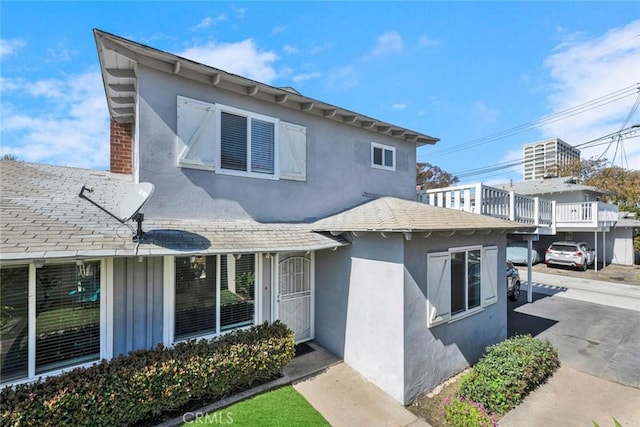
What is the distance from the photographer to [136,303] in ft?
17.6

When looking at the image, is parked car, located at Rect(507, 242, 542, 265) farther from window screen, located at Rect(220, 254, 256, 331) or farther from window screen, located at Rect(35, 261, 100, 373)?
window screen, located at Rect(35, 261, 100, 373)

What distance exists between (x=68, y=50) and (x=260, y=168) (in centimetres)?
574

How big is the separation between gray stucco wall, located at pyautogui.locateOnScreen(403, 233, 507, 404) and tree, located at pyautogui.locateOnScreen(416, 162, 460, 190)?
90.3ft

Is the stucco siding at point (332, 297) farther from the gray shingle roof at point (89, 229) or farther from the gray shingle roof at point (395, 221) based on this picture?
the gray shingle roof at point (395, 221)

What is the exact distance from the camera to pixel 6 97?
6.51m

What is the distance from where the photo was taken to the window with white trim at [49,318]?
14.1 feet

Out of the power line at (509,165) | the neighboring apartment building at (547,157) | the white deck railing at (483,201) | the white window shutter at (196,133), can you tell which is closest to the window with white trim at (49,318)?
the white window shutter at (196,133)

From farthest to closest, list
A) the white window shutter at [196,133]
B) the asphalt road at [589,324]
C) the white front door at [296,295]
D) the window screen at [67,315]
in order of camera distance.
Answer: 1. the white front door at [296,295]
2. the asphalt road at [589,324]
3. the white window shutter at [196,133]
4. the window screen at [67,315]

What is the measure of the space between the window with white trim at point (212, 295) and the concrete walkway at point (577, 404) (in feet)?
18.8

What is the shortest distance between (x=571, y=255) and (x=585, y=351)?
51.0 feet

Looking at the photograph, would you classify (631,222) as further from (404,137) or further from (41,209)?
(41,209)

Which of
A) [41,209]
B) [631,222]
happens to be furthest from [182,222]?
[631,222]

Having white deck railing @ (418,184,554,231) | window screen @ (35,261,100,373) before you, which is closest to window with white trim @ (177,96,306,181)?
window screen @ (35,261,100,373)

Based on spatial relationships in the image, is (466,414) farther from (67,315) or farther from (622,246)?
(622,246)
